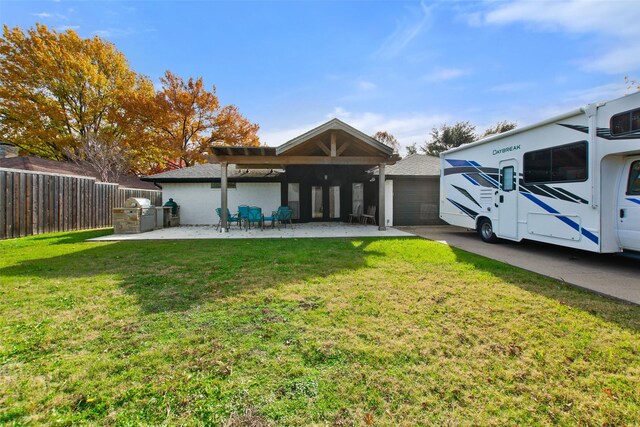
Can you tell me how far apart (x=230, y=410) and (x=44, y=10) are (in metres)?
26.2

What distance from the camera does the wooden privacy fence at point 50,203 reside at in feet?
29.1

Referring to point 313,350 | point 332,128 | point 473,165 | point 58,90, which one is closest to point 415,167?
point 473,165

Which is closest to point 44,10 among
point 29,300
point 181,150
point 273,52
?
point 181,150

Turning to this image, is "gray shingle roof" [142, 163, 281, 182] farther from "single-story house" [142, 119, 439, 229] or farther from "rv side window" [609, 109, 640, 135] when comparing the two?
"rv side window" [609, 109, 640, 135]

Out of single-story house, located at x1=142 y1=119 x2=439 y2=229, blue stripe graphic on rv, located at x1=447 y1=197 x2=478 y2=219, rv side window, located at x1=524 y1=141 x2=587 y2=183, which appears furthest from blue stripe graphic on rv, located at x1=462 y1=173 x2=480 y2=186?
single-story house, located at x1=142 y1=119 x2=439 y2=229

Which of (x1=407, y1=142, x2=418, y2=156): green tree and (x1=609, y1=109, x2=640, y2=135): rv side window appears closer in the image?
(x1=609, y1=109, x2=640, y2=135): rv side window

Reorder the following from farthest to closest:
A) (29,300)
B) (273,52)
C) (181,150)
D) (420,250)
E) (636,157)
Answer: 1. (181,150)
2. (273,52)
3. (420,250)
4. (636,157)
5. (29,300)

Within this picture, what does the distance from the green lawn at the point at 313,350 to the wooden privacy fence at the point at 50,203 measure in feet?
19.8

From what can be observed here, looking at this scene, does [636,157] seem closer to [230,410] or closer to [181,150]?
[230,410]

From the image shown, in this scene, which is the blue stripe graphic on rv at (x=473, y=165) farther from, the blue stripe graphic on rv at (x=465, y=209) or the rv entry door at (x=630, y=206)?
the rv entry door at (x=630, y=206)

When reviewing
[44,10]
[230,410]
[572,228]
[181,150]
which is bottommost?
[230,410]

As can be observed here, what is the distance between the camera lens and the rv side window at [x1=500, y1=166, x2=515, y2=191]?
24.1 ft

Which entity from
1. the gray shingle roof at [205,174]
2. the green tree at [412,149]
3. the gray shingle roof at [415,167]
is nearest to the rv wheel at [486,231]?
the gray shingle roof at [415,167]

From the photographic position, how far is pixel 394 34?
377 inches
